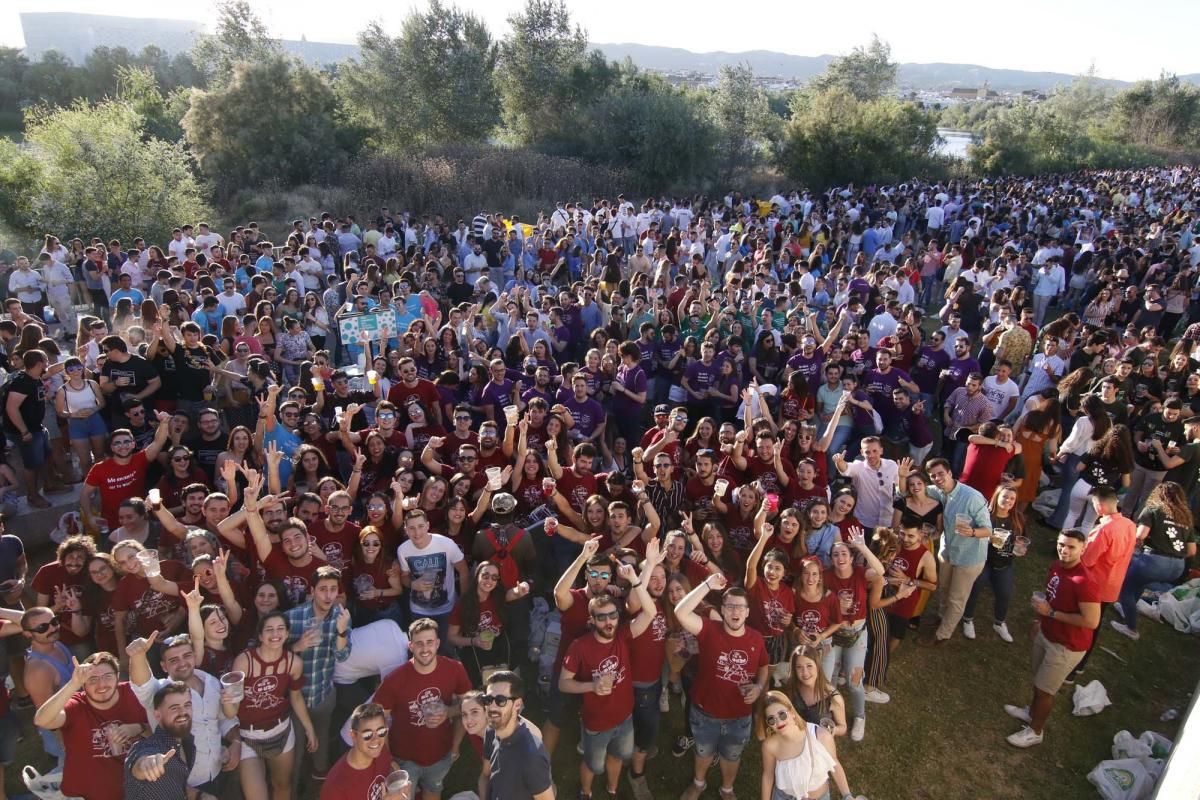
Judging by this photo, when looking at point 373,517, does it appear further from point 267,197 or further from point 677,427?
point 267,197

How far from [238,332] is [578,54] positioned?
29.8m

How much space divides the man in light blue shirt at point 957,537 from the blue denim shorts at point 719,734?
224 cm

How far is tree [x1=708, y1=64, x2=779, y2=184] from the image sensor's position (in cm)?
3075

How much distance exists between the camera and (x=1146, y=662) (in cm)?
547

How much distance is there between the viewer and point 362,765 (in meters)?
3.20

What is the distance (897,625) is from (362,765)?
12.5 ft

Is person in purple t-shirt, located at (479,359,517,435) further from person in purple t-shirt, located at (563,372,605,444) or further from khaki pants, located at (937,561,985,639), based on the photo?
khaki pants, located at (937,561,985,639)

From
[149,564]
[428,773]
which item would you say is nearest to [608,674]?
[428,773]

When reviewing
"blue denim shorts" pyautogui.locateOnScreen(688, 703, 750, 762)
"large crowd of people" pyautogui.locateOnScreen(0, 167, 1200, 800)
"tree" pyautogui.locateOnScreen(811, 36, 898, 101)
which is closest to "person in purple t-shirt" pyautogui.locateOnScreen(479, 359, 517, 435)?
"large crowd of people" pyautogui.locateOnScreen(0, 167, 1200, 800)

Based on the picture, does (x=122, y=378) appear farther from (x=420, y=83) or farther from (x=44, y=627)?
(x=420, y=83)

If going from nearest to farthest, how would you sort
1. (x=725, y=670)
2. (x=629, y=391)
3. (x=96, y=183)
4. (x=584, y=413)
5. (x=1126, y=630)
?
(x=725, y=670) < (x=1126, y=630) < (x=584, y=413) < (x=629, y=391) < (x=96, y=183)

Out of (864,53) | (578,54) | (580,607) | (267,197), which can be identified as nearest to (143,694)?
(580,607)

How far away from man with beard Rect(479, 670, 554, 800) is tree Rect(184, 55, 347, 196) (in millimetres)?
24659

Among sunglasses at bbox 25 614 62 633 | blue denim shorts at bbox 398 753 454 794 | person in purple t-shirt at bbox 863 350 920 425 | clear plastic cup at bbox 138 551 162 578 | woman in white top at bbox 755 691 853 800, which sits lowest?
blue denim shorts at bbox 398 753 454 794
